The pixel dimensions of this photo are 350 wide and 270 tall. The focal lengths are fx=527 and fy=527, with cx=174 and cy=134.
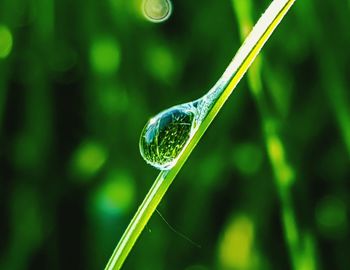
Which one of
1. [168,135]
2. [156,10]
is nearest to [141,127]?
[156,10]

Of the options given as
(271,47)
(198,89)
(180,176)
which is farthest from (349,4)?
(180,176)

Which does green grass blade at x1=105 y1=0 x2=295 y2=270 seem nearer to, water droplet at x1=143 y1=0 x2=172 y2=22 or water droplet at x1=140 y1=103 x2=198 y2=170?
water droplet at x1=140 y1=103 x2=198 y2=170

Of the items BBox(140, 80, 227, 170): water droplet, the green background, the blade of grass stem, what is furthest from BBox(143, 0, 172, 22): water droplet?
BBox(140, 80, 227, 170): water droplet

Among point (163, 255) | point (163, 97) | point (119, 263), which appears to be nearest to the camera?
point (119, 263)

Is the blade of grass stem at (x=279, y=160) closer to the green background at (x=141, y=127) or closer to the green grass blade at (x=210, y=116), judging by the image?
the green background at (x=141, y=127)

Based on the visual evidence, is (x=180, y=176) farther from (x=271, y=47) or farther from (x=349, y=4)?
(x=349, y=4)

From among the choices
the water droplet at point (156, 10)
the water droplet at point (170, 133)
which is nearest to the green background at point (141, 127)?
the water droplet at point (156, 10)

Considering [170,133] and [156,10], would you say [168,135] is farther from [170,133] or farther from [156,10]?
[156,10]
